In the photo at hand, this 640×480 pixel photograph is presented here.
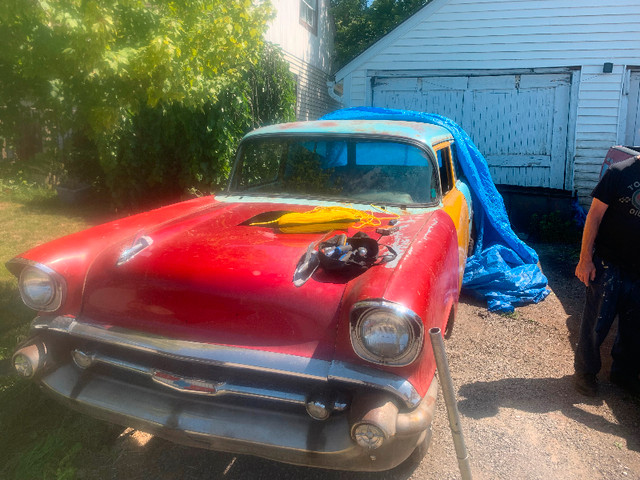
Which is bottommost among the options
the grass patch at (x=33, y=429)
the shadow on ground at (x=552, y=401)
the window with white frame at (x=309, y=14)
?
the shadow on ground at (x=552, y=401)

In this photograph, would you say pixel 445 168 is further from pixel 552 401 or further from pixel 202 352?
pixel 202 352

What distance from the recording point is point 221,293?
7.12ft

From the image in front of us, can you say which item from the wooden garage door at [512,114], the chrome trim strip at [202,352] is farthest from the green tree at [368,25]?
the chrome trim strip at [202,352]

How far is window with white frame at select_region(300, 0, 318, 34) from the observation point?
12266 mm

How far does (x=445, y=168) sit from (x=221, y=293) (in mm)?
2573

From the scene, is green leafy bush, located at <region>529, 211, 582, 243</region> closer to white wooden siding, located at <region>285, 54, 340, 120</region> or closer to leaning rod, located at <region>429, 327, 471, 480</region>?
white wooden siding, located at <region>285, 54, 340, 120</region>

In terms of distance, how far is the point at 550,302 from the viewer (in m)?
5.14

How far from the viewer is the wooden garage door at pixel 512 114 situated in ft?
32.0

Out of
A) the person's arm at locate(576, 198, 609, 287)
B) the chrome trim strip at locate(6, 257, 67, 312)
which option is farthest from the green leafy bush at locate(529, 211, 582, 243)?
the chrome trim strip at locate(6, 257, 67, 312)

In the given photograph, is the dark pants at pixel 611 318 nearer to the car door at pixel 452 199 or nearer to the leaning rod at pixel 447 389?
the car door at pixel 452 199

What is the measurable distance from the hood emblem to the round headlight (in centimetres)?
32

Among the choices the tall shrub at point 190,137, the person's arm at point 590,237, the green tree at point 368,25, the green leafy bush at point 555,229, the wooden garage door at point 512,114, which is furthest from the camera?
the green tree at point 368,25

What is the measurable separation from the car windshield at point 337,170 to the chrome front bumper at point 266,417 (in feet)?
5.35

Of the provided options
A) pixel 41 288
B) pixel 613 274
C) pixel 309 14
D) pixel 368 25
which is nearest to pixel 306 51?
pixel 309 14
